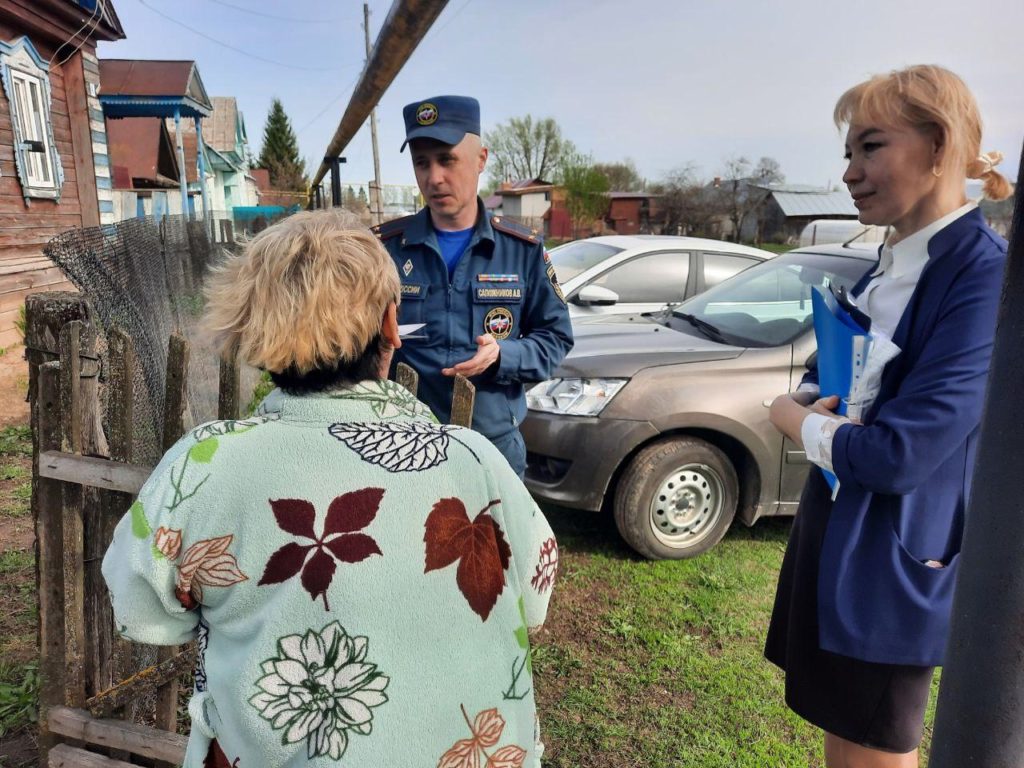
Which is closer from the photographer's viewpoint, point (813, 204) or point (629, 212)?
point (813, 204)

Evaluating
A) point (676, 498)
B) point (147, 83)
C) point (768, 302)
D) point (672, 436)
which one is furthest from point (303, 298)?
point (147, 83)

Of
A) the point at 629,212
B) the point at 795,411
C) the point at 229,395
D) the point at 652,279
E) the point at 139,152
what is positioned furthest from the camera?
the point at 629,212

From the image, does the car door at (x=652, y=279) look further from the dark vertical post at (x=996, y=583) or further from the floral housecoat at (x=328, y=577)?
the dark vertical post at (x=996, y=583)

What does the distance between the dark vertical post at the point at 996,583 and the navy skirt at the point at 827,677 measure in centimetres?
81

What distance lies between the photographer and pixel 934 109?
1415 millimetres

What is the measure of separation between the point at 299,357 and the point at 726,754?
225 cm

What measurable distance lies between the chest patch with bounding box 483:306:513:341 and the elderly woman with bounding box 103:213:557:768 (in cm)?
119

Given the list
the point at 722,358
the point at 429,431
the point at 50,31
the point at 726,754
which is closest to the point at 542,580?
the point at 429,431

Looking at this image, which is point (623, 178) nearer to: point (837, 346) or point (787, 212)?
point (787, 212)

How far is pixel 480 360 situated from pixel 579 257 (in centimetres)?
512

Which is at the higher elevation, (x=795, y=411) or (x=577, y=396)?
(x=795, y=411)

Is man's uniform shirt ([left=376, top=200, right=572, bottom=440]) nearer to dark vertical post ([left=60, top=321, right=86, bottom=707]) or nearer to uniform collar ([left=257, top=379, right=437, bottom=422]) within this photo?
dark vertical post ([left=60, top=321, right=86, bottom=707])

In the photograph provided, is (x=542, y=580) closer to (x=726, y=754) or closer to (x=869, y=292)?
(x=869, y=292)

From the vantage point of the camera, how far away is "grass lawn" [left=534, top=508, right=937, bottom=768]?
8.40ft
